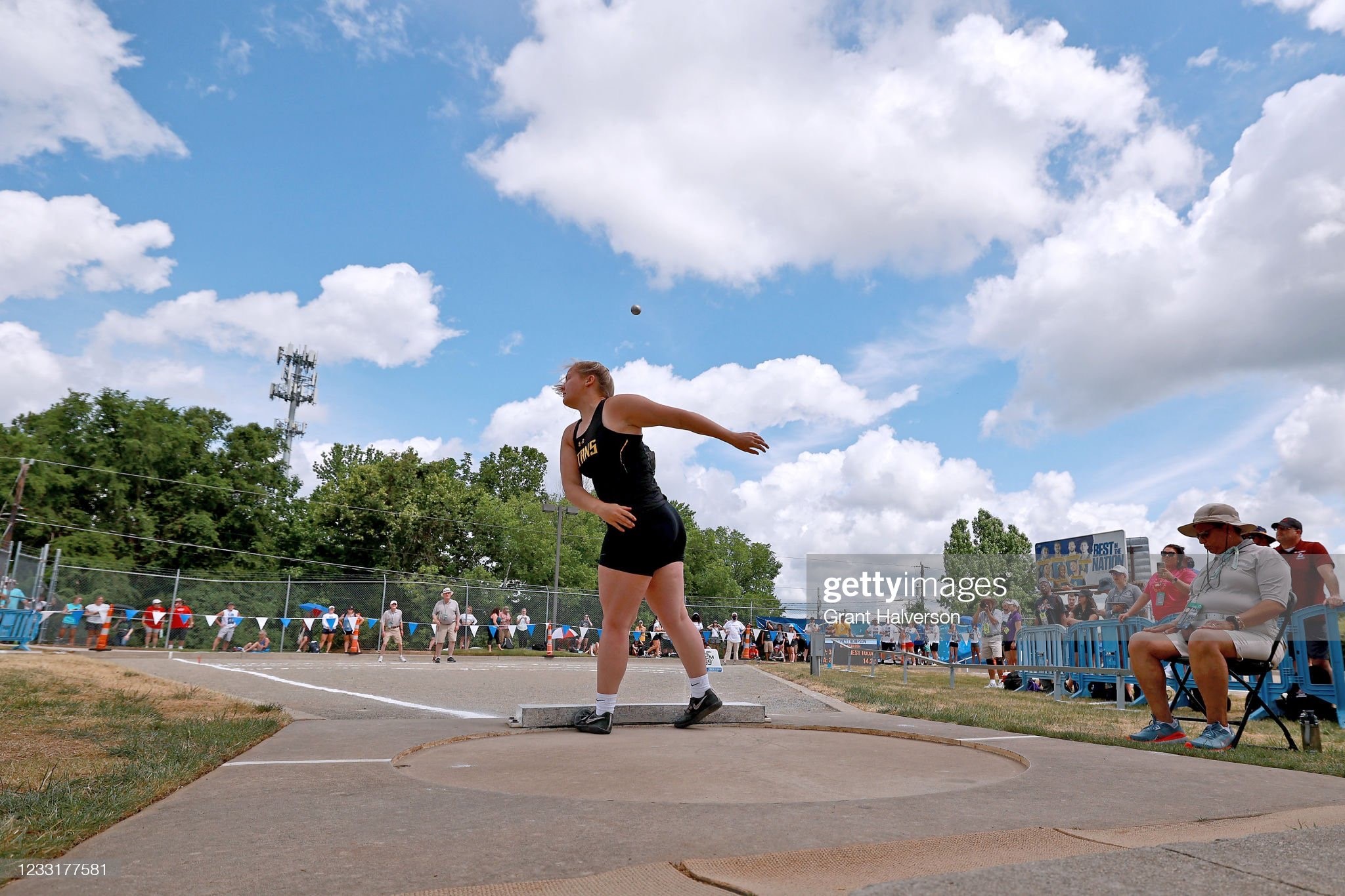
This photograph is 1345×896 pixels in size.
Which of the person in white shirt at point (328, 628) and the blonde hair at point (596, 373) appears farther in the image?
the person in white shirt at point (328, 628)

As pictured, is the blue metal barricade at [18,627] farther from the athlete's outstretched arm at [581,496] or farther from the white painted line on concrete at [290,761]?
the white painted line on concrete at [290,761]

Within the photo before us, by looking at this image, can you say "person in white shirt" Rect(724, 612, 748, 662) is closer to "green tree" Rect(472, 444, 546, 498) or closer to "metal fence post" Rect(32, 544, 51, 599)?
"metal fence post" Rect(32, 544, 51, 599)

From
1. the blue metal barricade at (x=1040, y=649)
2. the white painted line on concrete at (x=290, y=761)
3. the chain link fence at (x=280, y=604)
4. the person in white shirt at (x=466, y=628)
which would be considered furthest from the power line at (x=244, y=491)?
the white painted line on concrete at (x=290, y=761)

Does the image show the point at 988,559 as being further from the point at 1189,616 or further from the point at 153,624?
the point at 1189,616

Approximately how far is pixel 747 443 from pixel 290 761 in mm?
2615

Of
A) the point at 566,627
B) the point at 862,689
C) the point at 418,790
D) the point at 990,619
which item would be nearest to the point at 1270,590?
the point at 418,790

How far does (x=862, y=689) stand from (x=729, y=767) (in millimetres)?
6279

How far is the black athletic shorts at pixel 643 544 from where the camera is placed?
183 inches

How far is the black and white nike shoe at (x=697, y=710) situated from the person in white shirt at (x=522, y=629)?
25.2 m

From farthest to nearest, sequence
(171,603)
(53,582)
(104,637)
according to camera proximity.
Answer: (171,603), (53,582), (104,637)

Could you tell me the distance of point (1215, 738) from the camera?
13.9 ft

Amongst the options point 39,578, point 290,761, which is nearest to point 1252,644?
point 290,761

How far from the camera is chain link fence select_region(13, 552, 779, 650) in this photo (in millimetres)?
25641

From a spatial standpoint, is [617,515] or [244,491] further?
[244,491]
